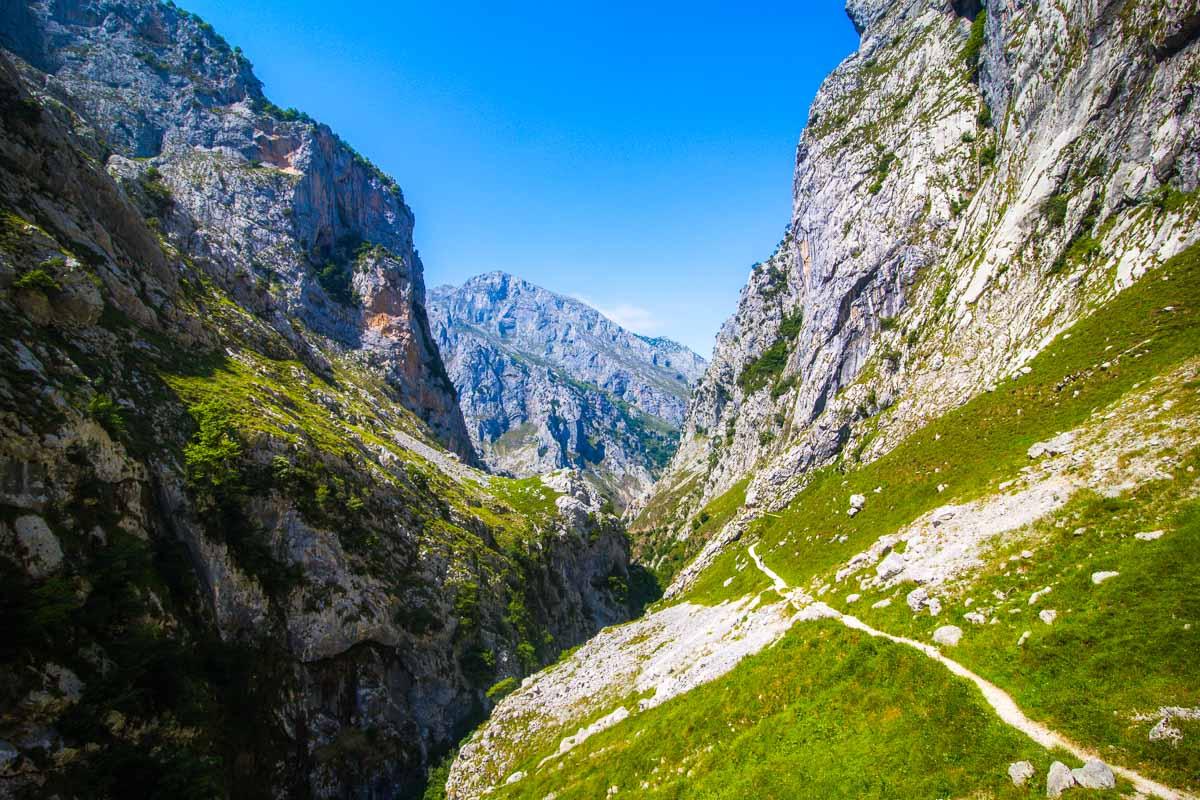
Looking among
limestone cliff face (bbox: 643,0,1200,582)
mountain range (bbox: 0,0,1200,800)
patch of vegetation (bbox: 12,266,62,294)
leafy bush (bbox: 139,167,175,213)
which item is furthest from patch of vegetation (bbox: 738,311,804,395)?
patch of vegetation (bbox: 12,266,62,294)

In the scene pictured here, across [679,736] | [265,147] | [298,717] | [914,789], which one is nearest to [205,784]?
[298,717]

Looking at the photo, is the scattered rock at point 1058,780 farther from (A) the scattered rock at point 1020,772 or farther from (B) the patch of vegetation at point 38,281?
(B) the patch of vegetation at point 38,281

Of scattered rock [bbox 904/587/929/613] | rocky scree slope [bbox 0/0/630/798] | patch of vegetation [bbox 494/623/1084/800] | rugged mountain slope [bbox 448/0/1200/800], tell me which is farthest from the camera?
rocky scree slope [bbox 0/0/630/798]

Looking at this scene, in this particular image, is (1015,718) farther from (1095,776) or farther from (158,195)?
(158,195)

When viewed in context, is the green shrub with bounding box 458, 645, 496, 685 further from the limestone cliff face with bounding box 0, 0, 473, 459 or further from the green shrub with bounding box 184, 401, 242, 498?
the limestone cliff face with bounding box 0, 0, 473, 459

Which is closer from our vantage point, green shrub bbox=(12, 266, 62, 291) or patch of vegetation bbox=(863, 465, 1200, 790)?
patch of vegetation bbox=(863, 465, 1200, 790)

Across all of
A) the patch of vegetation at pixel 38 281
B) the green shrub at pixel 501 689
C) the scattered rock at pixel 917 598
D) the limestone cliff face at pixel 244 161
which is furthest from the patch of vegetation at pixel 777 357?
the patch of vegetation at pixel 38 281
